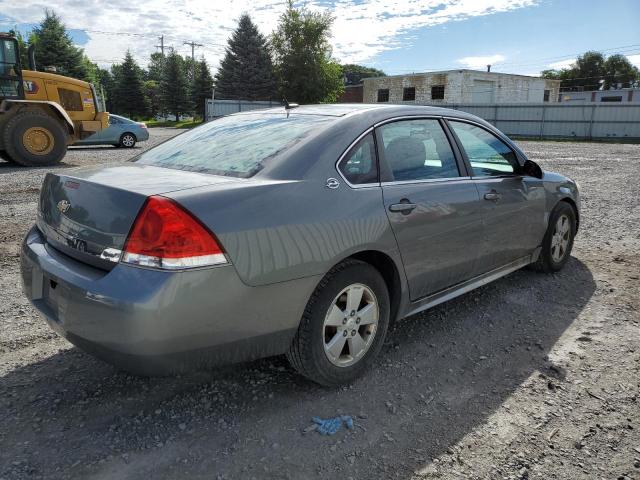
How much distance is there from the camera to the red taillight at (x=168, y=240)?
2.19m

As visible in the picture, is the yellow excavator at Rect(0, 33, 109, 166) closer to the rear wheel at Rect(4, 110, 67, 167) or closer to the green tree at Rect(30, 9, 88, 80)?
the rear wheel at Rect(4, 110, 67, 167)

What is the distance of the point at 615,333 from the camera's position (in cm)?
368

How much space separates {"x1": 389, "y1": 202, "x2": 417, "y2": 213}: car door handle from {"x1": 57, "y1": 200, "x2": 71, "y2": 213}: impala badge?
171 centimetres

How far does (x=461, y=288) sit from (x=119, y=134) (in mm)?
17570

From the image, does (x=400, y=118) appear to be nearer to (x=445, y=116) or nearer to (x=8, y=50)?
(x=445, y=116)

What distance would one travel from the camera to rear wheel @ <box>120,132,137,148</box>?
1881cm

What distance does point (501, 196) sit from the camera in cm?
384

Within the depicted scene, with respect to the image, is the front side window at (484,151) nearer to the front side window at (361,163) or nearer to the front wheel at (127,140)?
the front side window at (361,163)

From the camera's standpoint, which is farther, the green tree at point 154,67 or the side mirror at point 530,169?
the green tree at point 154,67

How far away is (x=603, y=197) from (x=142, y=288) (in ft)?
30.4

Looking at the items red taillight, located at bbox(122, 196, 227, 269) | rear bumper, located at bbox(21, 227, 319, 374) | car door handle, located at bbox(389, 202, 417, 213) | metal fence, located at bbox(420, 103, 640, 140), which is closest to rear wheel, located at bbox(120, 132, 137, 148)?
rear bumper, located at bbox(21, 227, 319, 374)

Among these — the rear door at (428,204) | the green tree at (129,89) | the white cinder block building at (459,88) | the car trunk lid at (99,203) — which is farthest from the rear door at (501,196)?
the green tree at (129,89)

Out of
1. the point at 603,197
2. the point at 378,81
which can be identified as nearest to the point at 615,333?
the point at 603,197

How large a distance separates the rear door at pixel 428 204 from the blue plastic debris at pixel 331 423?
3.05 feet
